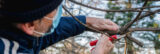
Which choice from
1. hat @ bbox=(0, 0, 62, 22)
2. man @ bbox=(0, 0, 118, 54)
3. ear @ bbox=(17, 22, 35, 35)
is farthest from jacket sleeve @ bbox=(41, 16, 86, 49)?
hat @ bbox=(0, 0, 62, 22)

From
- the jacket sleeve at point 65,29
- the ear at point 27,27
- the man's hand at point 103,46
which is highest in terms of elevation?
the ear at point 27,27

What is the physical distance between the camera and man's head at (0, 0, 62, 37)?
762 mm

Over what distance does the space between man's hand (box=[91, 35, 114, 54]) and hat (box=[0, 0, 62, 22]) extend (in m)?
0.46

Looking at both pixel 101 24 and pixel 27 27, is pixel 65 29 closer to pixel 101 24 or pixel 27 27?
pixel 101 24

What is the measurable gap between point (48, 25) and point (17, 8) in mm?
216

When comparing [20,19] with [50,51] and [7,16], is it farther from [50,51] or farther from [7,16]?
[50,51]

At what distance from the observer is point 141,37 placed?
3.79 m

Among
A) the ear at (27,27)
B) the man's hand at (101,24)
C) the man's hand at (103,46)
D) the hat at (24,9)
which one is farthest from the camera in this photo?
the man's hand at (101,24)

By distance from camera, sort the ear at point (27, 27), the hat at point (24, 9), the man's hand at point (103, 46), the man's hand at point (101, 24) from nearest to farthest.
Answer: the hat at point (24, 9) < the ear at point (27, 27) < the man's hand at point (103, 46) < the man's hand at point (101, 24)

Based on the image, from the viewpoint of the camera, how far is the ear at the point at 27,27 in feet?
2.87

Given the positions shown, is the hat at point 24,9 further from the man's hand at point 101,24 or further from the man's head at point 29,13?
the man's hand at point 101,24

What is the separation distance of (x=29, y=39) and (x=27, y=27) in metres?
0.15

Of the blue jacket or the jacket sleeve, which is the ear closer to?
the blue jacket

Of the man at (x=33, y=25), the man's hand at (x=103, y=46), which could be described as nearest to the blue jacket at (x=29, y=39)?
the man at (x=33, y=25)
